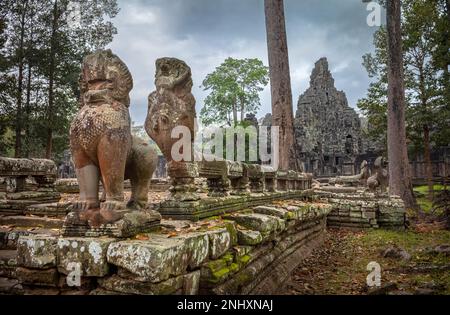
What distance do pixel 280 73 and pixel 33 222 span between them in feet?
29.3

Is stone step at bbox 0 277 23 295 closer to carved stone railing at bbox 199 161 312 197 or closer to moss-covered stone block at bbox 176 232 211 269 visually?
moss-covered stone block at bbox 176 232 211 269

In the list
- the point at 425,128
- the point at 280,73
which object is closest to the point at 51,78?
the point at 280,73

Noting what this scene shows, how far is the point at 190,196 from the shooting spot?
3.86 meters

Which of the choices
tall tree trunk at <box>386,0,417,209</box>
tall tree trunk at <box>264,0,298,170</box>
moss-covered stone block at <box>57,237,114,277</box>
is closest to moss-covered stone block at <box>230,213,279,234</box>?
moss-covered stone block at <box>57,237,114,277</box>

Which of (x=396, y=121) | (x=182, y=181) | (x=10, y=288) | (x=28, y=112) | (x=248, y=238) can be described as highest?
(x=28, y=112)

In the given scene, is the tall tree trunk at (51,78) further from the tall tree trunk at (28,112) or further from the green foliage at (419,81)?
the green foliage at (419,81)

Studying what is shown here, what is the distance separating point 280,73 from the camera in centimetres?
1120

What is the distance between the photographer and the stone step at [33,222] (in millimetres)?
3932

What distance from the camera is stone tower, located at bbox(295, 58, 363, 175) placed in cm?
3891

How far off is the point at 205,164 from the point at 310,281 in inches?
104

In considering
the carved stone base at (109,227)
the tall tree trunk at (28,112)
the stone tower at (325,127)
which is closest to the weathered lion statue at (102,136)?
the carved stone base at (109,227)

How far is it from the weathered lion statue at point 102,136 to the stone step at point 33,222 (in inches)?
54.4

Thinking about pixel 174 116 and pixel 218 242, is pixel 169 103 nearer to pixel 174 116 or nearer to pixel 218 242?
pixel 174 116

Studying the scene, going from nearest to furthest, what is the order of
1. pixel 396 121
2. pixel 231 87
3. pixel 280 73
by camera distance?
pixel 280 73
pixel 396 121
pixel 231 87
